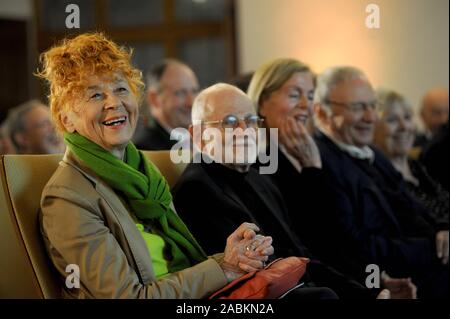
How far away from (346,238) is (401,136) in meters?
1.33

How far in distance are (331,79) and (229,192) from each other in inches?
45.6

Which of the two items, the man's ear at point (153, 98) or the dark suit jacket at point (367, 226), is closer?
the dark suit jacket at point (367, 226)

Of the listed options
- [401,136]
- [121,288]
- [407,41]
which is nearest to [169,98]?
[401,136]

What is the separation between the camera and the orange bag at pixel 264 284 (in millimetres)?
1769

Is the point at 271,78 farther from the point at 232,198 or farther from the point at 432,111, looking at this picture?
the point at 432,111

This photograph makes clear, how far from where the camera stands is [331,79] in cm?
318

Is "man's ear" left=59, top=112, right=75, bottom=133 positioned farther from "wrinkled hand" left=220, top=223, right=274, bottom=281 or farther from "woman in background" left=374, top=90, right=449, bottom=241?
"woman in background" left=374, top=90, right=449, bottom=241

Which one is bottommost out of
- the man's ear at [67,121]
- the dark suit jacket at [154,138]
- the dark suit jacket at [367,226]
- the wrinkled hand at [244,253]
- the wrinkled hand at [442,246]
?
the wrinkled hand at [442,246]

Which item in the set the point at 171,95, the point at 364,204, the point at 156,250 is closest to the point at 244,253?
the point at 156,250

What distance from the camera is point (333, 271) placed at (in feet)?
8.07

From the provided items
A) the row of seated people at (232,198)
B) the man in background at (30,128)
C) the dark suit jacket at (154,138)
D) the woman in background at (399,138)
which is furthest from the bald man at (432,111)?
the man in background at (30,128)

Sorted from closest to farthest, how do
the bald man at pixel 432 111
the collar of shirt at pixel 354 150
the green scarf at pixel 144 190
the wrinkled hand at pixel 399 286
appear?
the green scarf at pixel 144 190 < the wrinkled hand at pixel 399 286 < the collar of shirt at pixel 354 150 < the bald man at pixel 432 111

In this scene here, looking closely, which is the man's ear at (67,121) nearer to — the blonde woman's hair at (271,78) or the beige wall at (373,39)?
the blonde woman's hair at (271,78)

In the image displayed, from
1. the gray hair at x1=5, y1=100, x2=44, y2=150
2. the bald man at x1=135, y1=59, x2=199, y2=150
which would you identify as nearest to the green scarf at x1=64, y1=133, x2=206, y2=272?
the bald man at x1=135, y1=59, x2=199, y2=150
